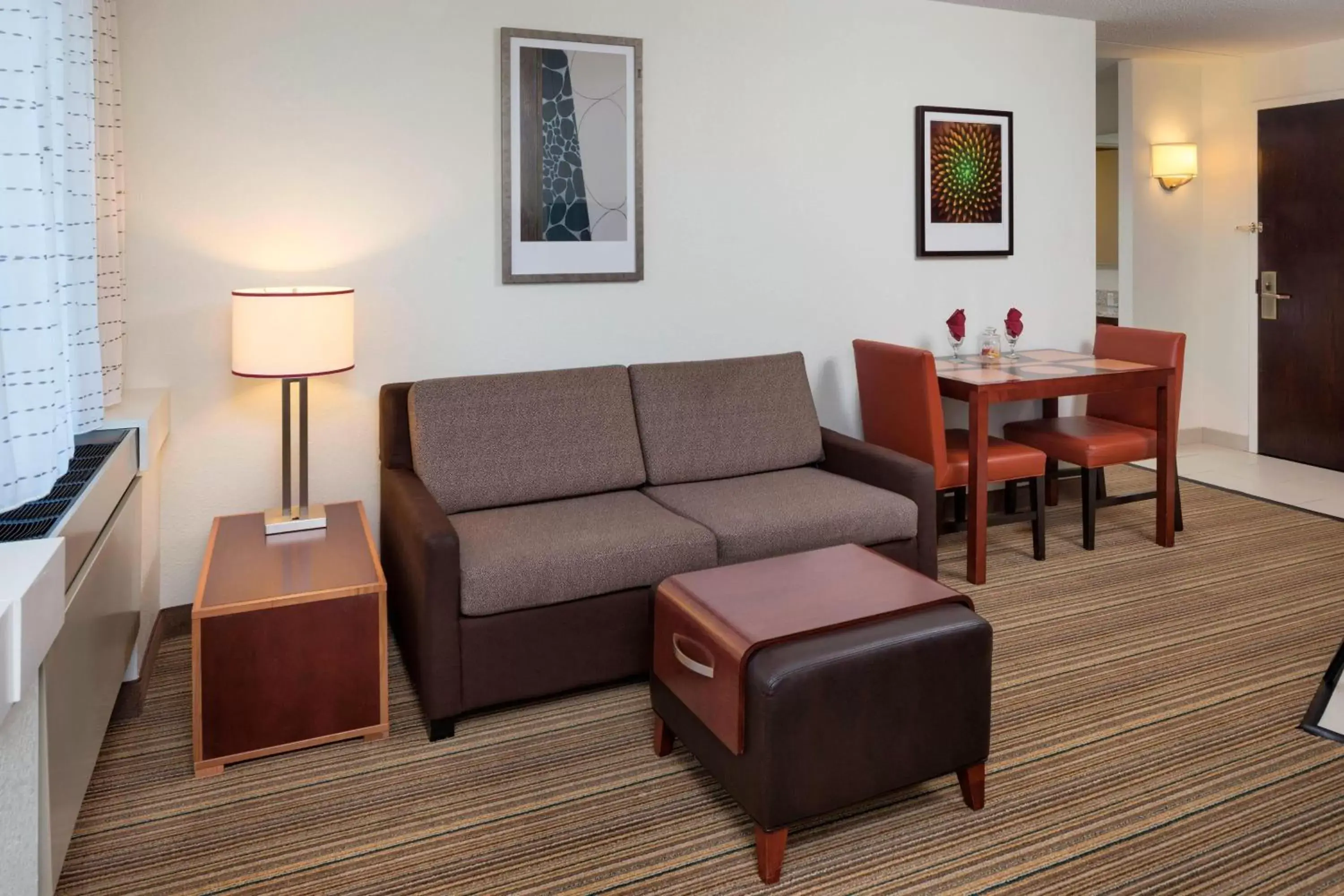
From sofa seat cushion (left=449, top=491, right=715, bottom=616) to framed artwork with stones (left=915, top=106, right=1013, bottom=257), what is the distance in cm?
205

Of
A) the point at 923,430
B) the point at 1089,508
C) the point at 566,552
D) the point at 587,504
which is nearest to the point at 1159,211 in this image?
the point at 1089,508

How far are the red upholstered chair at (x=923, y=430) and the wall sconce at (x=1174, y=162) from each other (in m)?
2.62

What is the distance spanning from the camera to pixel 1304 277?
525cm

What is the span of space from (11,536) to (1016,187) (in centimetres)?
405

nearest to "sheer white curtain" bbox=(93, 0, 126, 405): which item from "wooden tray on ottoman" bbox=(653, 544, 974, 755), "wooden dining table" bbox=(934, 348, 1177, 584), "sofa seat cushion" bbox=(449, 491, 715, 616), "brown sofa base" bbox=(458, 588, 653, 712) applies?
"sofa seat cushion" bbox=(449, 491, 715, 616)

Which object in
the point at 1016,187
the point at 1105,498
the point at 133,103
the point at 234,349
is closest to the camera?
the point at 234,349

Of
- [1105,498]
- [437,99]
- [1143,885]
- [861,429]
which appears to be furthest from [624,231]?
[1143,885]

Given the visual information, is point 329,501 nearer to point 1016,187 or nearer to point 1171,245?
point 1016,187

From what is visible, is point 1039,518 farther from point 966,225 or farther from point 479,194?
point 479,194

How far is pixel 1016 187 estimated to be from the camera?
442 centimetres

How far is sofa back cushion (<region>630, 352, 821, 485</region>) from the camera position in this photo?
332 centimetres

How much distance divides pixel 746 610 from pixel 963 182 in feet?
9.33

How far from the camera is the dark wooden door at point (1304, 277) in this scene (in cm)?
507

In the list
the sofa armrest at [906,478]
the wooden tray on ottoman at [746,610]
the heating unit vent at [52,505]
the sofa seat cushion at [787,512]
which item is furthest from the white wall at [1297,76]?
the heating unit vent at [52,505]
